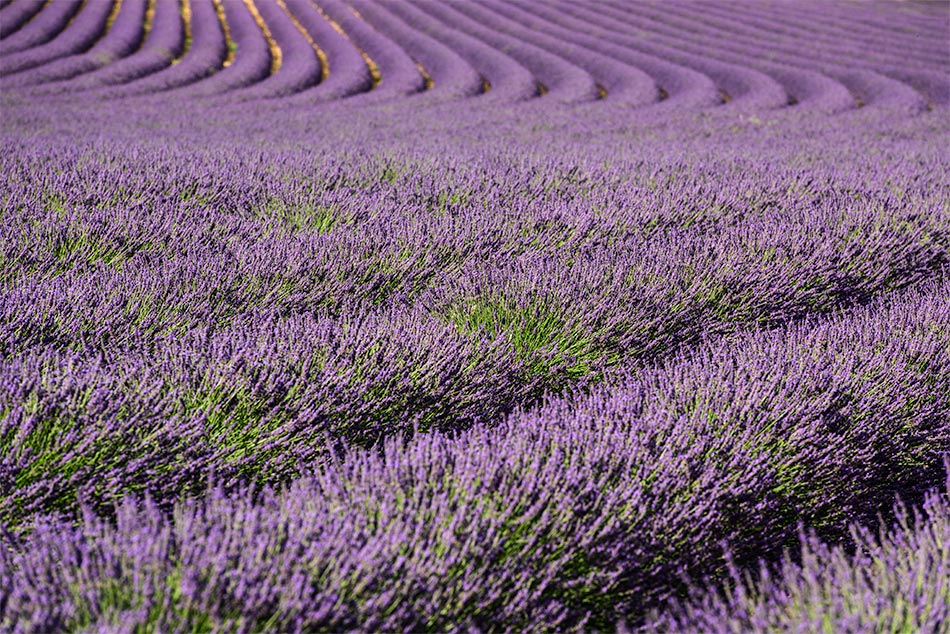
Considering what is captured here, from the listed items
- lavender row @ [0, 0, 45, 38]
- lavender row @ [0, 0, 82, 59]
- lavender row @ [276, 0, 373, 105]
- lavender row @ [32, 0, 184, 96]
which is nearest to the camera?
lavender row @ [32, 0, 184, 96]

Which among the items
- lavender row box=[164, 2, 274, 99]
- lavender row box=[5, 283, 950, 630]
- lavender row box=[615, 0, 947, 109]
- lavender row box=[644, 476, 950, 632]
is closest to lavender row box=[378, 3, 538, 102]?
lavender row box=[164, 2, 274, 99]

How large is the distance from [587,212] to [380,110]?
725 centimetres

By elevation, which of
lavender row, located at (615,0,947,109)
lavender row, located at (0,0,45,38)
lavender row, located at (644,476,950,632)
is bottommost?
lavender row, located at (644,476,950,632)

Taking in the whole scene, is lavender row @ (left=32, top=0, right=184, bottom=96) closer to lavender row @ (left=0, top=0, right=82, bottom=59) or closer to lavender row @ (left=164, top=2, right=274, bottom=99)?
lavender row @ (left=164, top=2, right=274, bottom=99)

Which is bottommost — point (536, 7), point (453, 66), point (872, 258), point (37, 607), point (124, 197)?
point (872, 258)

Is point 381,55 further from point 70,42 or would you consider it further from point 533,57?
point 70,42

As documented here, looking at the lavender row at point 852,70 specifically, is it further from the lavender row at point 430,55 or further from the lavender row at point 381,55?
the lavender row at point 381,55

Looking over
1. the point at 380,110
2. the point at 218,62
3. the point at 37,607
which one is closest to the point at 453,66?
the point at 218,62

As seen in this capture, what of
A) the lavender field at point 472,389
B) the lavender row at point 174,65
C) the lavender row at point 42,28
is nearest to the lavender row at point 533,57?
the lavender row at point 174,65

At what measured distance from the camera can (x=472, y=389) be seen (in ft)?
6.84

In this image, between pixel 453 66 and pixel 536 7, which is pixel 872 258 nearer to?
pixel 453 66

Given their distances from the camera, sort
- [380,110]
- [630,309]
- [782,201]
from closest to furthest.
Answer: [630,309] < [782,201] < [380,110]

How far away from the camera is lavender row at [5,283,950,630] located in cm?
111

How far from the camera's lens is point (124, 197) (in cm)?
362
